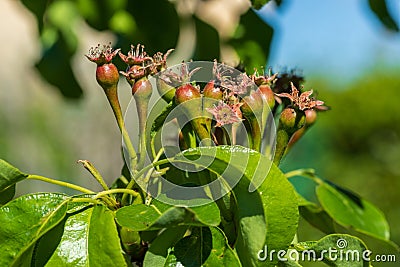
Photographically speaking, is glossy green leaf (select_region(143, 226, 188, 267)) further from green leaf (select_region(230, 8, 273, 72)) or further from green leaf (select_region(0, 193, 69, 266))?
green leaf (select_region(230, 8, 273, 72))

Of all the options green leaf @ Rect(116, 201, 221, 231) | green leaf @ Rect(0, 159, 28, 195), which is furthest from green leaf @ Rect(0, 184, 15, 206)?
green leaf @ Rect(116, 201, 221, 231)

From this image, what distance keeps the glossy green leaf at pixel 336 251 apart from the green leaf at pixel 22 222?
23 centimetres

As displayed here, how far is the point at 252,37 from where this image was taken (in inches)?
50.1

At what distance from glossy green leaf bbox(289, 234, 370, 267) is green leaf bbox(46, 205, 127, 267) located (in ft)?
0.57

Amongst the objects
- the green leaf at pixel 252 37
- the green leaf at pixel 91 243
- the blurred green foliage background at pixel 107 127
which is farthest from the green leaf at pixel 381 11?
the green leaf at pixel 91 243

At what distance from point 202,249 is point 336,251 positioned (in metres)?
0.13

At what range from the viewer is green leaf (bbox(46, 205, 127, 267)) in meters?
0.59

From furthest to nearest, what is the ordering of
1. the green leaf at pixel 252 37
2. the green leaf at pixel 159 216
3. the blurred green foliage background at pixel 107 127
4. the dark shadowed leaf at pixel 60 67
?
the blurred green foliage background at pixel 107 127 < the dark shadowed leaf at pixel 60 67 < the green leaf at pixel 252 37 < the green leaf at pixel 159 216

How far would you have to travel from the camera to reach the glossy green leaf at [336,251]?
2.08ft

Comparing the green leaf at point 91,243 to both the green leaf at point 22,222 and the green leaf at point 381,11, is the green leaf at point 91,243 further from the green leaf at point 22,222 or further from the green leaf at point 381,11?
the green leaf at point 381,11

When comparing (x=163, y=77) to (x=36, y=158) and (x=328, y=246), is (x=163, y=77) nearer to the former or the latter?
→ (x=328, y=246)

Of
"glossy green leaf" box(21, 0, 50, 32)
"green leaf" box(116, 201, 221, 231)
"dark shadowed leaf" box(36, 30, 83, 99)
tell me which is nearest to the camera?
"green leaf" box(116, 201, 221, 231)

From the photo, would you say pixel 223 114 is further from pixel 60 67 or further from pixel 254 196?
pixel 60 67

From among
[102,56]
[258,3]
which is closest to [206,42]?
[258,3]
